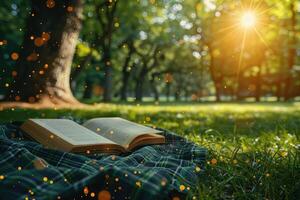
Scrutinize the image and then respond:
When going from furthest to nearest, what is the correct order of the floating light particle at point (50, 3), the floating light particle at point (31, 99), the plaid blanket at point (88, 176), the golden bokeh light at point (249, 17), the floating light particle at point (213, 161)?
the golden bokeh light at point (249, 17) → the floating light particle at point (50, 3) → the floating light particle at point (31, 99) → the floating light particle at point (213, 161) → the plaid blanket at point (88, 176)

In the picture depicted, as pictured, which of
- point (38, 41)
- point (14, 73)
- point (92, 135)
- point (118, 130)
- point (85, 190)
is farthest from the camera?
point (38, 41)

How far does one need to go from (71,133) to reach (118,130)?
402 mm

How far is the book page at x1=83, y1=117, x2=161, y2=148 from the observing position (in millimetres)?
2775

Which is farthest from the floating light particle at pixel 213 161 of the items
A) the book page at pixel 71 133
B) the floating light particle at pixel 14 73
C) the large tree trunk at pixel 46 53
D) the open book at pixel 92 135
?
the floating light particle at pixel 14 73

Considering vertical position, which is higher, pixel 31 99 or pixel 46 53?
pixel 46 53

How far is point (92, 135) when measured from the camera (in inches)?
107

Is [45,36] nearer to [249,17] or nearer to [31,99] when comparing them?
[31,99]

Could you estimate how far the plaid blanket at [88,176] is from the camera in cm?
177

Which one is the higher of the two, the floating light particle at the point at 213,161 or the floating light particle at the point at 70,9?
the floating light particle at the point at 70,9

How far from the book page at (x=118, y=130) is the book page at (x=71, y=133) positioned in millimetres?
167

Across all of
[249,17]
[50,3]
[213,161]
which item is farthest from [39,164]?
[249,17]

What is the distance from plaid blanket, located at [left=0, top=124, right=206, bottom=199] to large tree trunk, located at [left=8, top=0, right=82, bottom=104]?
4687mm

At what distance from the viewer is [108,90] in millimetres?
22578

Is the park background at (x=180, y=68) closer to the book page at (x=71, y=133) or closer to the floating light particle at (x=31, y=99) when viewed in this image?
the floating light particle at (x=31, y=99)
